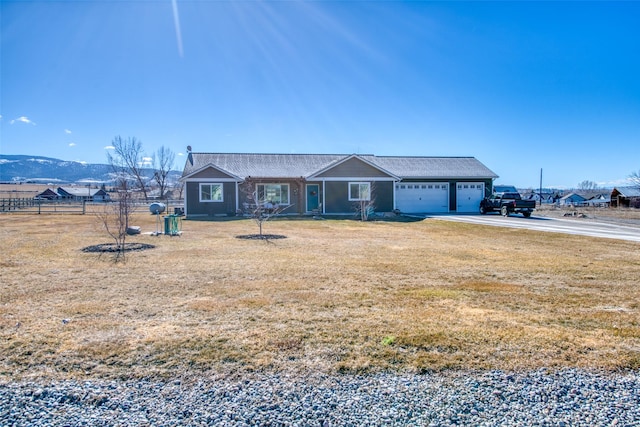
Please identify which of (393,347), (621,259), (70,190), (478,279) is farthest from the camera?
(70,190)

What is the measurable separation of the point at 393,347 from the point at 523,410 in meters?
1.31

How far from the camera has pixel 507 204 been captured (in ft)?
82.8

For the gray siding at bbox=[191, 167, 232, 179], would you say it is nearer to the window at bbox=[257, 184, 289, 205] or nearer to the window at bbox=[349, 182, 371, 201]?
the window at bbox=[257, 184, 289, 205]

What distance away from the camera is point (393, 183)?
2683 cm

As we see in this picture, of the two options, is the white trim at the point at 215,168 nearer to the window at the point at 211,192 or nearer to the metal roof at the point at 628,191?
the window at the point at 211,192

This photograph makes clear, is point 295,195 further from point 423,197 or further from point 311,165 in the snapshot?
point 423,197

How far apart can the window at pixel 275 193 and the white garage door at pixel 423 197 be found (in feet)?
26.2

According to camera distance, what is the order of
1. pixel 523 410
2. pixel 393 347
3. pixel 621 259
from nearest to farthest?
1. pixel 523 410
2. pixel 393 347
3. pixel 621 259

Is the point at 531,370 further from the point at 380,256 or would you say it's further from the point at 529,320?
the point at 380,256

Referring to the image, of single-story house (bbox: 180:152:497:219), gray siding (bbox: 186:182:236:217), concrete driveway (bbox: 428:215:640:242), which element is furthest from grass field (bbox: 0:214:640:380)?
single-story house (bbox: 180:152:497:219)

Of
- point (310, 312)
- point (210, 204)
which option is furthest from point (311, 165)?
point (310, 312)

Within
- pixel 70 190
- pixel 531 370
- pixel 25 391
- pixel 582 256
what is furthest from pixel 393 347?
pixel 70 190

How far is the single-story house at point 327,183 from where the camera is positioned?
24688 mm

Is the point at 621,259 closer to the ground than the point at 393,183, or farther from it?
closer to the ground
